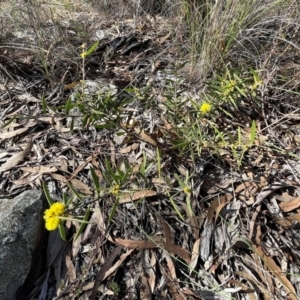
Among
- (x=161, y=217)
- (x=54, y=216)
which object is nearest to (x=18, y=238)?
(x=54, y=216)

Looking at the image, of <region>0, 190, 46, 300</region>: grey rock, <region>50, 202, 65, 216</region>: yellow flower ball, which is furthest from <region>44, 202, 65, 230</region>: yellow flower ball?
<region>0, 190, 46, 300</region>: grey rock

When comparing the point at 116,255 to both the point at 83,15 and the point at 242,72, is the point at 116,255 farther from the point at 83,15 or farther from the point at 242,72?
the point at 83,15

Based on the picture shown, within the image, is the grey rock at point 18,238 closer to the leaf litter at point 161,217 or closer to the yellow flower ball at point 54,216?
the leaf litter at point 161,217

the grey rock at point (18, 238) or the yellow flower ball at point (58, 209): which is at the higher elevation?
the yellow flower ball at point (58, 209)

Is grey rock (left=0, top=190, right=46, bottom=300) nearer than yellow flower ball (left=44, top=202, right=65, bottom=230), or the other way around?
yellow flower ball (left=44, top=202, right=65, bottom=230)

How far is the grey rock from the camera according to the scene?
3.74 feet

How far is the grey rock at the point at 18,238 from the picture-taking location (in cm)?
114

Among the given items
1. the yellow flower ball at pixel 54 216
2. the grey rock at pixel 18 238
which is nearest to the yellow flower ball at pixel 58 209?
the yellow flower ball at pixel 54 216

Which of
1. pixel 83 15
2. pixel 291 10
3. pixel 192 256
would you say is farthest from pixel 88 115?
pixel 83 15

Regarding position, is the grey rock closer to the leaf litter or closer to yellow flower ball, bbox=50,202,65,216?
the leaf litter

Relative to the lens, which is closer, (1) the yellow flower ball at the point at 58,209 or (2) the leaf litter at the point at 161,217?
(1) the yellow flower ball at the point at 58,209

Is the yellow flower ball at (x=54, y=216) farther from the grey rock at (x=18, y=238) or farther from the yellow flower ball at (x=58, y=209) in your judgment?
the grey rock at (x=18, y=238)

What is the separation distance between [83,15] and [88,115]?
148 cm

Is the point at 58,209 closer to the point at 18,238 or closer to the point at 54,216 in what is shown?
the point at 54,216
